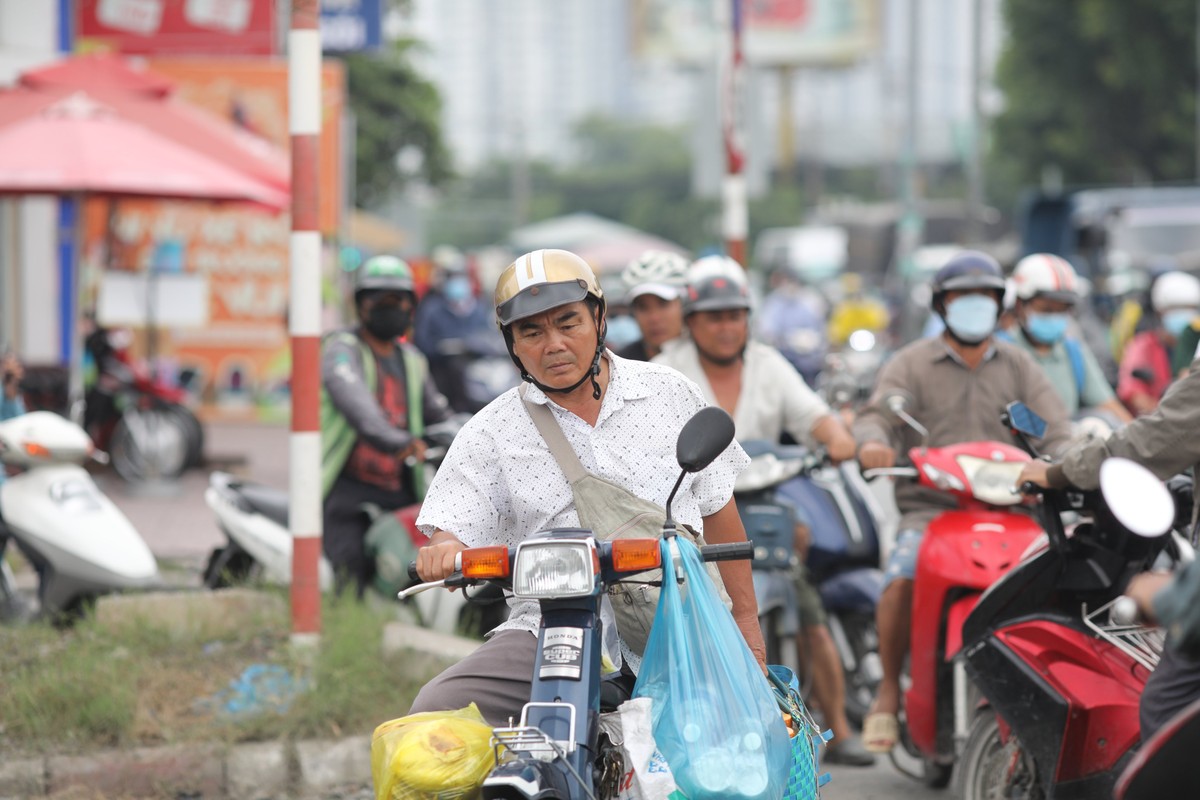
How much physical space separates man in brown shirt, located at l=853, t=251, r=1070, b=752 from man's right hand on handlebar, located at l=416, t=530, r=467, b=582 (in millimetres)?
2550

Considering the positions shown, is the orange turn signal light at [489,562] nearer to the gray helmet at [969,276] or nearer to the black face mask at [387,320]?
the gray helmet at [969,276]

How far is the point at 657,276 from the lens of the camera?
7.54m

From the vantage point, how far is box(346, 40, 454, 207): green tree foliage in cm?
3147

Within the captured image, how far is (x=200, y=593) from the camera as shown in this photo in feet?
24.1

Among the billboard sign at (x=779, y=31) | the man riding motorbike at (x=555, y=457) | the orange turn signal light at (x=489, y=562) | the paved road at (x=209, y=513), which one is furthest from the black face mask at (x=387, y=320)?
the billboard sign at (x=779, y=31)

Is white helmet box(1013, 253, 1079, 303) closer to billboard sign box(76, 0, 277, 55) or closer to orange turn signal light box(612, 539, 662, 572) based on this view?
orange turn signal light box(612, 539, 662, 572)

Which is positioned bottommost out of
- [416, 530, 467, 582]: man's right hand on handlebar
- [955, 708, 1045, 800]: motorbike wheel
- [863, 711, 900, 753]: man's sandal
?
[863, 711, 900, 753]: man's sandal

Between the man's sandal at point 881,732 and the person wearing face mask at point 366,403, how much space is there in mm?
2383

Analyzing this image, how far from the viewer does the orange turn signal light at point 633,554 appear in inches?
134

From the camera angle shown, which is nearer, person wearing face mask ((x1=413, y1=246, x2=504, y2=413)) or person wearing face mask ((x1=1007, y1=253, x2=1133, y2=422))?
person wearing face mask ((x1=1007, y1=253, x2=1133, y2=422))

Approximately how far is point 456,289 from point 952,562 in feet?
43.9

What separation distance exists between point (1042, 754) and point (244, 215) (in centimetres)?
1531

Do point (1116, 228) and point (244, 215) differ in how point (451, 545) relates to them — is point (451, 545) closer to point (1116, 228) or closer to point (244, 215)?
point (244, 215)

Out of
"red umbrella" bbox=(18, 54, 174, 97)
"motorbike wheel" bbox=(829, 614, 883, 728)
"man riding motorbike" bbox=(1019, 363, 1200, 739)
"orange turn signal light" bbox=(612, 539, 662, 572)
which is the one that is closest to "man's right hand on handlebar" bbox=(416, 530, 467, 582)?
"orange turn signal light" bbox=(612, 539, 662, 572)
